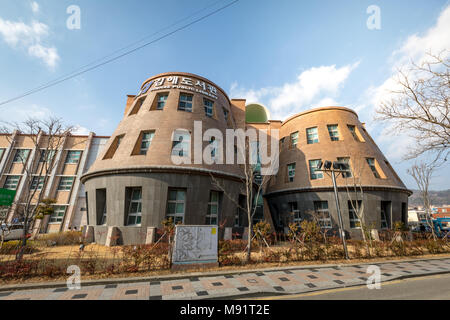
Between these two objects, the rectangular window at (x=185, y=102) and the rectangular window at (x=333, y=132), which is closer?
the rectangular window at (x=185, y=102)

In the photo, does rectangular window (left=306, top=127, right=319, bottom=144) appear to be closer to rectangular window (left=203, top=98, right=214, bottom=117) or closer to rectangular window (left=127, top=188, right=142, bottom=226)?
rectangular window (left=203, top=98, right=214, bottom=117)

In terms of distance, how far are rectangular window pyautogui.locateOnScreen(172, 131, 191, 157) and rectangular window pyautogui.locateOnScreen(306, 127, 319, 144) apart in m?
16.2

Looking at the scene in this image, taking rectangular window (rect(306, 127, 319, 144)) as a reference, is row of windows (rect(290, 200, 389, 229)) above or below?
below

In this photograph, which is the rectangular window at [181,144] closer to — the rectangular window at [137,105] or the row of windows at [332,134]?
the rectangular window at [137,105]

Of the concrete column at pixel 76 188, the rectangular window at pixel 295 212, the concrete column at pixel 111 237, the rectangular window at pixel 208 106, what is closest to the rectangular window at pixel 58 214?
the concrete column at pixel 76 188

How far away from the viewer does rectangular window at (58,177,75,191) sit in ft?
98.3

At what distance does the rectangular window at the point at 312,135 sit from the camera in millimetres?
24109

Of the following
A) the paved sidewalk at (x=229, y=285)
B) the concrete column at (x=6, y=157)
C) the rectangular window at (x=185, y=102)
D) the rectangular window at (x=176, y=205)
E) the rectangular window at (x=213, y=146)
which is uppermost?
the rectangular window at (x=185, y=102)

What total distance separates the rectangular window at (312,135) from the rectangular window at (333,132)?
1667 millimetres

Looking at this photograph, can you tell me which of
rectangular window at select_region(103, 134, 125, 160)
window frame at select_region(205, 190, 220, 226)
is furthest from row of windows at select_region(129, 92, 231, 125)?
window frame at select_region(205, 190, 220, 226)

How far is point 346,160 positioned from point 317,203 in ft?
19.7

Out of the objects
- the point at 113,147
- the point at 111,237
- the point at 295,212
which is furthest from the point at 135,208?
the point at 295,212
